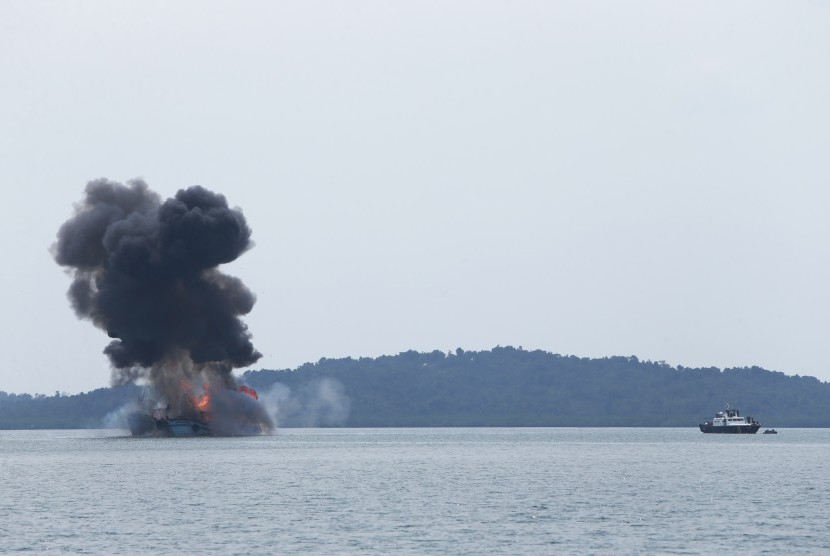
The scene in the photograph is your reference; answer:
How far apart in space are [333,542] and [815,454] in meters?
124

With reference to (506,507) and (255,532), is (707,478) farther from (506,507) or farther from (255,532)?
(255,532)

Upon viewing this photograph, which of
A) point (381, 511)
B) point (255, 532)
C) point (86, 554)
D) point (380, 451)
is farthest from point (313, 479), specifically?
point (380, 451)

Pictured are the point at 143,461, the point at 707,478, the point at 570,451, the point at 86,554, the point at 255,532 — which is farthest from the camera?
the point at 570,451

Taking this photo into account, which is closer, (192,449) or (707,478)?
(707,478)

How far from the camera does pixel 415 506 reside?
88688 mm

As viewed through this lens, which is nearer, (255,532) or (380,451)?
(255,532)

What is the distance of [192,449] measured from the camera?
6944 inches

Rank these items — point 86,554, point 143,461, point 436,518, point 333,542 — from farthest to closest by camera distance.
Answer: point 143,461 < point 436,518 < point 333,542 < point 86,554

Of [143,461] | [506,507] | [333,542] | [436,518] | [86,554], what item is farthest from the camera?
[143,461]

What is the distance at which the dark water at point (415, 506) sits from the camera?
6869cm

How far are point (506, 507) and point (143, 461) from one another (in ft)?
238

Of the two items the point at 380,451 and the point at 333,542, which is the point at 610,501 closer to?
the point at 333,542

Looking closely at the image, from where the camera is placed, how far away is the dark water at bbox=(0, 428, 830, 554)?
225ft

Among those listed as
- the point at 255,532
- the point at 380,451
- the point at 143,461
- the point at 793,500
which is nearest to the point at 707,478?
the point at 793,500
